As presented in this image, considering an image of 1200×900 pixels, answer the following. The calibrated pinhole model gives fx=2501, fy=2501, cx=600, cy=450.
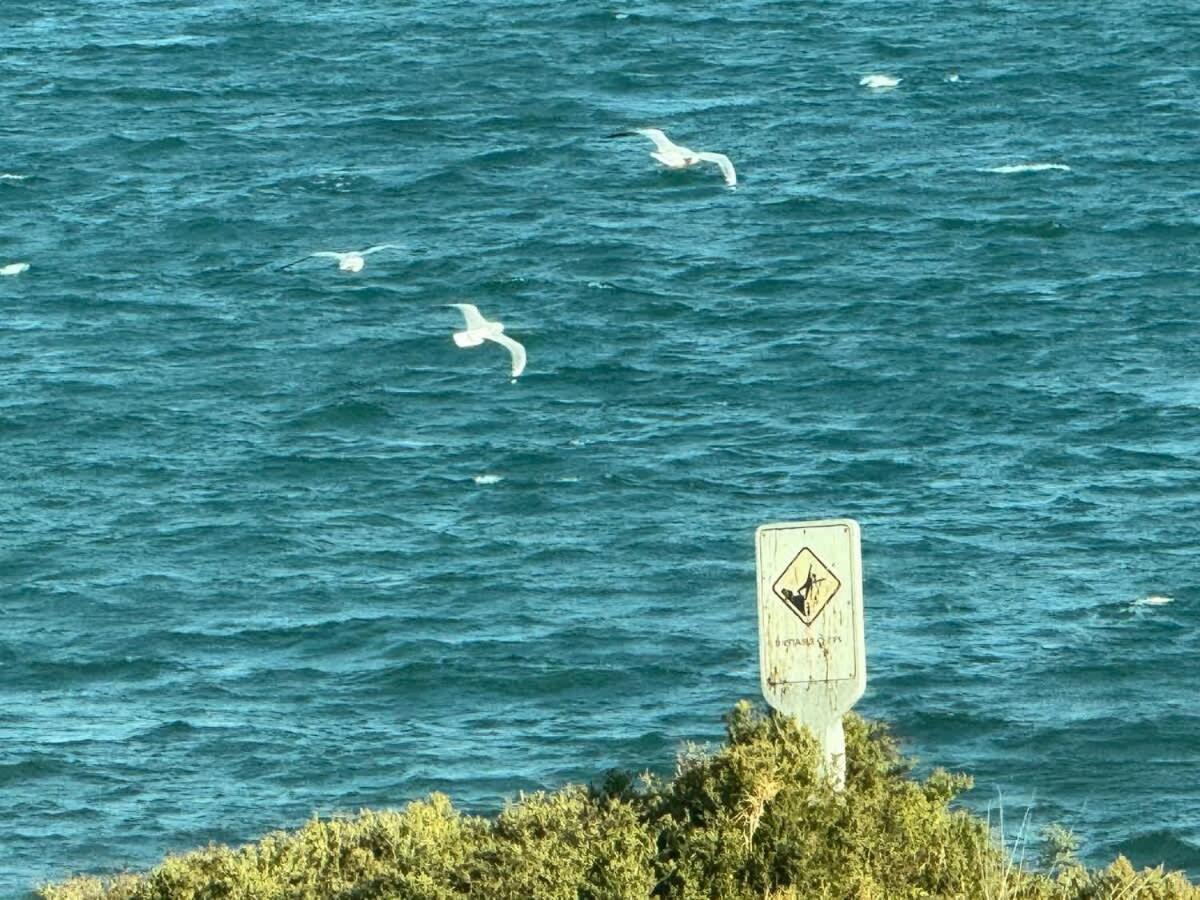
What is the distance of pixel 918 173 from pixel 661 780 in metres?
65.7

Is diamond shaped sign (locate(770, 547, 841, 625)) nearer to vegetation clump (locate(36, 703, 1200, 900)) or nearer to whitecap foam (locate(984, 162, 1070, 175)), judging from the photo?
vegetation clump (locate(36, 703, 1200, 900))

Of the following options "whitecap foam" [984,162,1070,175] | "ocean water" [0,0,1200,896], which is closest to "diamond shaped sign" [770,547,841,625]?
"ocean water" [0,0,1200,896]

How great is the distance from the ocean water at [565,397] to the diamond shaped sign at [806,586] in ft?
77.7

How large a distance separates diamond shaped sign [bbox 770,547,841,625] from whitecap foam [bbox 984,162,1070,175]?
66.0 metres

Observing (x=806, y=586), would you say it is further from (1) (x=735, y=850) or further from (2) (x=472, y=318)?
(2) (x=472, y=318)

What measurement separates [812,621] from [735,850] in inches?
29.4

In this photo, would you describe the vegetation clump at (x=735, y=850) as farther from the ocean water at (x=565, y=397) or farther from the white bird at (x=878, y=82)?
the white bird at (x=878, y=82)

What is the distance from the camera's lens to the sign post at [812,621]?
7.71 meters

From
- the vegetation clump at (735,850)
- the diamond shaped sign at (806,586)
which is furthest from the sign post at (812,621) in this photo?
the vegetation clump at (735,850)

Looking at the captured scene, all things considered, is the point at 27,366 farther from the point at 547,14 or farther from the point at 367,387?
the point at 547,14

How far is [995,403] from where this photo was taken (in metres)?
55.3

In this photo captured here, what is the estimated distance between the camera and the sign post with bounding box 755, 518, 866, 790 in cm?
771

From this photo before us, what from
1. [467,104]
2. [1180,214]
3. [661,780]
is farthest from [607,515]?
[661,780]

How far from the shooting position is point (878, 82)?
80750 millimetres
